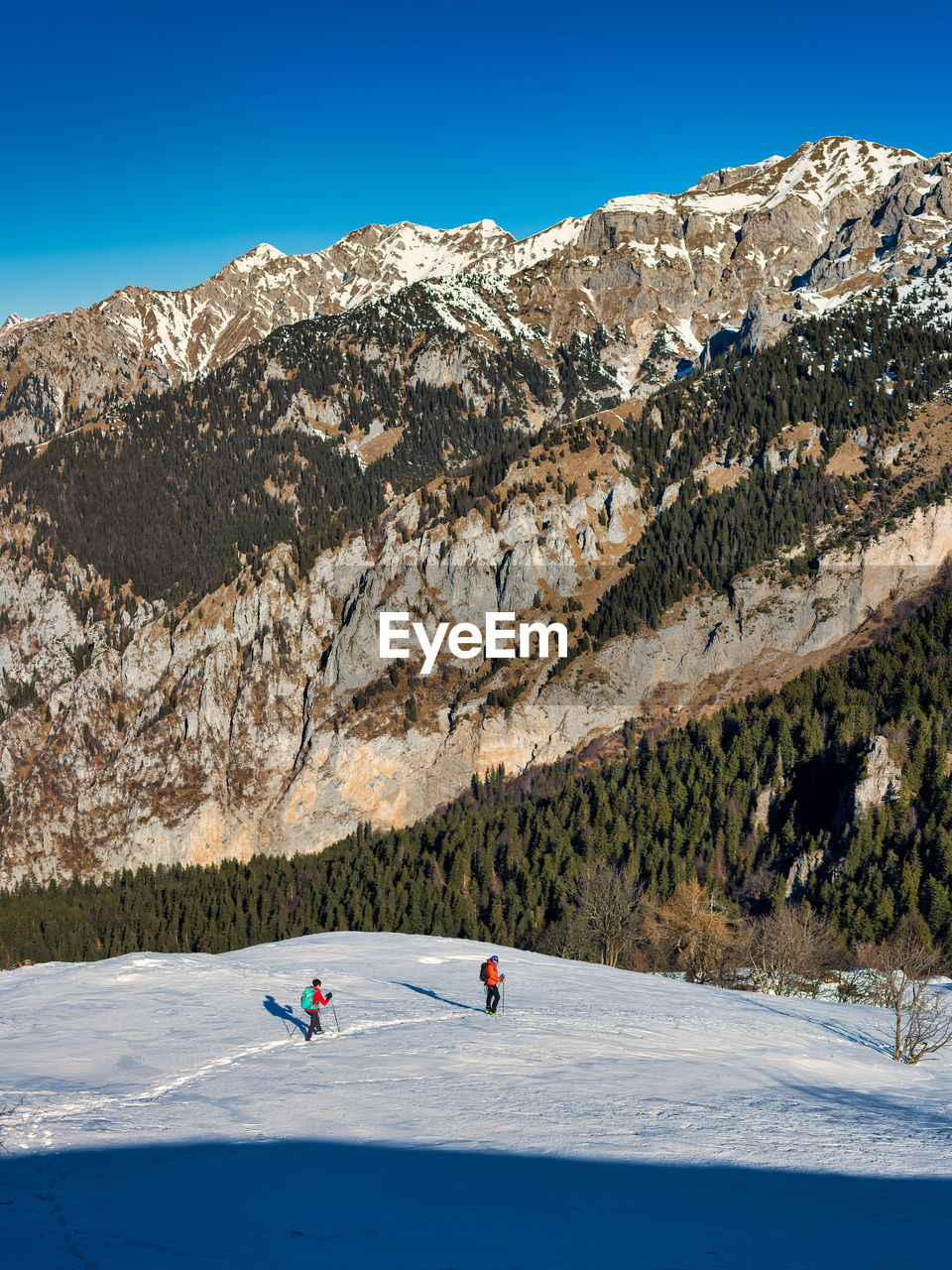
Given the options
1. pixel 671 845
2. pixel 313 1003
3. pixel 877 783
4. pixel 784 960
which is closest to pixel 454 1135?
pixel 313 1003

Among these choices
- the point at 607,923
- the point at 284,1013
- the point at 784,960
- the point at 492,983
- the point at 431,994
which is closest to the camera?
the point at 492,983

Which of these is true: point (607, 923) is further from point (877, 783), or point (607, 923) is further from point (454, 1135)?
point (454, 1135)

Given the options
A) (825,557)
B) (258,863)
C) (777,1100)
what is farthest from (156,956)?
(825,557)

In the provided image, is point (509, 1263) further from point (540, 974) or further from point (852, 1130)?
point (540, 974)

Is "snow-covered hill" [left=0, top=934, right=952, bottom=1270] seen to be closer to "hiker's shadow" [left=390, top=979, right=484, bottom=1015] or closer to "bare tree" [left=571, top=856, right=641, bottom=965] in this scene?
"hiker's shadow" [left=390, top=979, right=484, bottom=1015]

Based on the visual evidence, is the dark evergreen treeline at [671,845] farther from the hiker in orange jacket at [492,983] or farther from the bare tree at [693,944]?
the hiker in orange jacket at [492,983]

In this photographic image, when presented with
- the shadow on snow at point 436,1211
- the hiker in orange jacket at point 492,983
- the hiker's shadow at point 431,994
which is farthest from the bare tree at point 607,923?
the shadow on snow at point 436,1211
